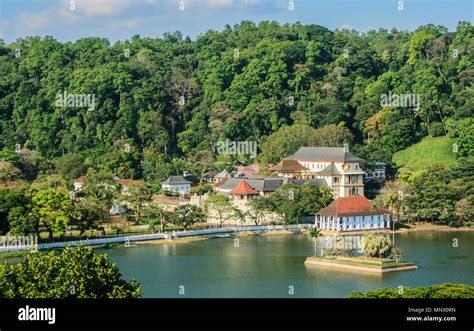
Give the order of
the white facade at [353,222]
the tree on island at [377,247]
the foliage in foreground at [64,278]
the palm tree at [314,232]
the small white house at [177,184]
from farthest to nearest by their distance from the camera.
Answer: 1. the small white house at [177,184]
2. the white facade at [353,222]
3. the palm tree at [314,232]
4. the tree on island at [377,247]
5. the foliage in foreground at [64,278]

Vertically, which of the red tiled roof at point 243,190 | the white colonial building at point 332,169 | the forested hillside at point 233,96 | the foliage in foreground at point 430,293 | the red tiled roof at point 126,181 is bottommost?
the foliage in foreground at point 430,293

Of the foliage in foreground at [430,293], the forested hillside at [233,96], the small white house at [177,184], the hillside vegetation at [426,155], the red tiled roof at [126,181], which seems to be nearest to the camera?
the foliage in foreground at [430,293]

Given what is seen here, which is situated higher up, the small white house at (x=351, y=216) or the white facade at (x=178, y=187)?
the white facade at (x=178, y=187)

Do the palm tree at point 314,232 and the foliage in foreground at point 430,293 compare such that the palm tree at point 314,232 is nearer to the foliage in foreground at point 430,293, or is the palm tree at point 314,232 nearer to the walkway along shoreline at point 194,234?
the walkway along shoreline at point 194,234

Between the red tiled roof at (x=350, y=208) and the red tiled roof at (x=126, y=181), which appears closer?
the red tiled roof at (x=350, y=208)

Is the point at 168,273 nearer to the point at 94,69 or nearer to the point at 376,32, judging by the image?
the point at 94,69

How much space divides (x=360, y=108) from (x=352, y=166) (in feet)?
28.3

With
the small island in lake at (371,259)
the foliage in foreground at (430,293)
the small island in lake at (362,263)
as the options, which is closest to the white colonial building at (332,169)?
the small island in lake at (371,259)

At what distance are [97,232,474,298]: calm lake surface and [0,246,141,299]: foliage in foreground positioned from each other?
20.3 feet

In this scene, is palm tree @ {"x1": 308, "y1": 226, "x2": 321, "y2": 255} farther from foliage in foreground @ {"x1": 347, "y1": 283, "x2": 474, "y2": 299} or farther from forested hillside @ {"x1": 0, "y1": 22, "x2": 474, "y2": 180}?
foliage in foreground @ {"x1": 347, "y1": 283, "x2": 474, "y2": 299}

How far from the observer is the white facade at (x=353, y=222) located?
3056 centimetres

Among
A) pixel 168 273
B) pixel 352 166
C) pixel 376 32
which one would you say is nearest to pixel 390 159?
pixel 352 166

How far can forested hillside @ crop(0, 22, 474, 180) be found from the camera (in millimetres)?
42469

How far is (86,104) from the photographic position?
47938 mm
